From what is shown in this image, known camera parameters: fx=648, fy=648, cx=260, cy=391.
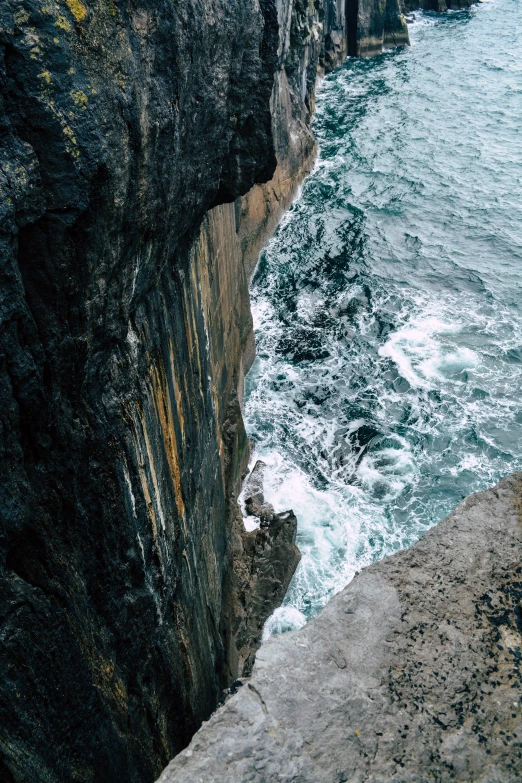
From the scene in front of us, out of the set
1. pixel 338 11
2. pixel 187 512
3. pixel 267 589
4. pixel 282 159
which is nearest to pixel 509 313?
pixel 282 159

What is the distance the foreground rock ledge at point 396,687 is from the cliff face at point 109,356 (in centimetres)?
214

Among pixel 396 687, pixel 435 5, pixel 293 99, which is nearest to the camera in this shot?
pixel 396 687

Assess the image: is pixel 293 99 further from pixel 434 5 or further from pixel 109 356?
pixel 434 5

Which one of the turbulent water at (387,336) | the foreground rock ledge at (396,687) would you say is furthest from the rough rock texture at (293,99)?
the foreground rock ledge at (396,687)

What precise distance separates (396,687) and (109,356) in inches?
166

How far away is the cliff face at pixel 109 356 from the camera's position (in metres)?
5.27

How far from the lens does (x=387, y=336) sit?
2508 centimetres

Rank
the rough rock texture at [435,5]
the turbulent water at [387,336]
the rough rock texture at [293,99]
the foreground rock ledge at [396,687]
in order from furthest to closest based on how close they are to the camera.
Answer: the rough rock texture at [435,5], the rough rock texture at [293,99], the turbulent water at [387,336], the foreground rock ledge at [396,687]

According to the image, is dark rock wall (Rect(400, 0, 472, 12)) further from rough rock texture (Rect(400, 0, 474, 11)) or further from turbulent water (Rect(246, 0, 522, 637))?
turbulent water (Rect(246, 0, 522, 637))

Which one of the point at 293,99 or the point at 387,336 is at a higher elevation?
the point at 293,99

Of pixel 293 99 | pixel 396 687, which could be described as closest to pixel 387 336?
pixel 293 99

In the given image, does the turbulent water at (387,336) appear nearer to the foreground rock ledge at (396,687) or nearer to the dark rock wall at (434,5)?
the foreground rock ledge at (396,687)

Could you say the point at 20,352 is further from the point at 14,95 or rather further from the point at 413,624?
the point at 413,624

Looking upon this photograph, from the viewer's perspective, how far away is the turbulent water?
759 inches
